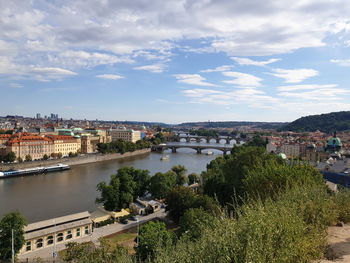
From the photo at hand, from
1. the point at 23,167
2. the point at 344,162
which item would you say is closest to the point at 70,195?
the point at 23,167

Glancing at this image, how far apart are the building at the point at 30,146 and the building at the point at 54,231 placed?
70.3 feet

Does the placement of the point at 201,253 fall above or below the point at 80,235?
above

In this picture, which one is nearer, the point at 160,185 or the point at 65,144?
the point at 160,185

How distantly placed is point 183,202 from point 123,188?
12.7ft

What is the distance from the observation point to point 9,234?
27.0 ft

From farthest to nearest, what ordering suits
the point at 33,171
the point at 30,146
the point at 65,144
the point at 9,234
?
1. the point at 65,144
2. the point at 30,146
3. the point at 33,171
4. the point at 9,234

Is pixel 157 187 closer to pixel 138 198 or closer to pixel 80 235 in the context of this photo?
pixel 138 198

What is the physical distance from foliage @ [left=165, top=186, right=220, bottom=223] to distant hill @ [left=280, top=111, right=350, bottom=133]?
73.6 m

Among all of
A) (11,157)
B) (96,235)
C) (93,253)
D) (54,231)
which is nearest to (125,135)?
(11,157)

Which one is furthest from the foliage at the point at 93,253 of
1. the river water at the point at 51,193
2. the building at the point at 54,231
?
the river water at the point at 51,193

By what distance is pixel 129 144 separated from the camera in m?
38.2

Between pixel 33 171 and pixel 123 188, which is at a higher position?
pixel 123 188

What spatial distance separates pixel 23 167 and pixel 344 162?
86.0ft

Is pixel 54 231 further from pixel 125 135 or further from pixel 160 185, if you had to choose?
pixel 125 135
